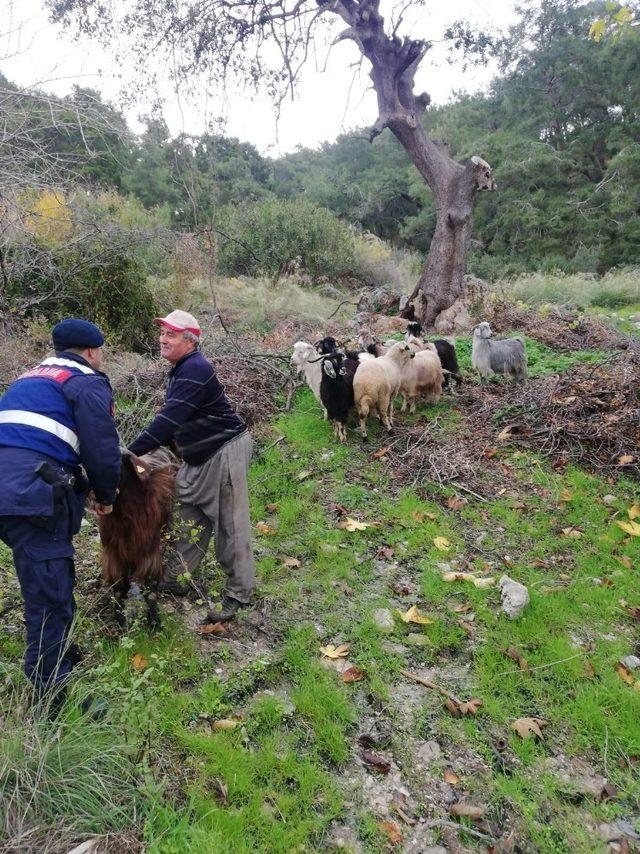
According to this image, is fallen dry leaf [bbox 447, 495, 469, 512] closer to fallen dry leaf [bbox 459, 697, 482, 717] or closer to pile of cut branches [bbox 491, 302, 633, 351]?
fallen dry leaf [bbox 459, 697, 482, 717]

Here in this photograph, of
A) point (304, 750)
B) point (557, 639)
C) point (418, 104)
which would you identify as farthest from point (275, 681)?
point (418, 104)

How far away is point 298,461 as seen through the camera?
261 inches

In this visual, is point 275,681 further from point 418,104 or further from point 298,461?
point 418,104

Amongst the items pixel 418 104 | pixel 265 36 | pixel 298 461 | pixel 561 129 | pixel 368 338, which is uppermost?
pixel 561 129

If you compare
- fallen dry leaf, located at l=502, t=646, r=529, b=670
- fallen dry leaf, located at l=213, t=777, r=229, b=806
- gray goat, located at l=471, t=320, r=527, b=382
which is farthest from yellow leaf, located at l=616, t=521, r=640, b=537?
fallen dry leaf, located at l=213, t=777, r=229, b=806

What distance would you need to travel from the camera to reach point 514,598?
13.3 ft

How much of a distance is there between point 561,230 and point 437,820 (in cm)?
3009

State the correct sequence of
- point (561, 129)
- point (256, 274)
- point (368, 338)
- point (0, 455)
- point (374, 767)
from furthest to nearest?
point (561, 129) → point (256, 274) → point (368, 338) → point (374, 767) → point (0, 455)

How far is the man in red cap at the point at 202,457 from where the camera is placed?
11.5ft

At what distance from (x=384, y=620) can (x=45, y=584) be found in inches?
99.9

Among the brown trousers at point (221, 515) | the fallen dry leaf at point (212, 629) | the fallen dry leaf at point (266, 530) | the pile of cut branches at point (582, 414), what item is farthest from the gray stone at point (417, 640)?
the pile of cut branches at point (582, 414)

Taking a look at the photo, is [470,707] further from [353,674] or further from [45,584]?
[45,584]

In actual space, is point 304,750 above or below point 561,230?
below

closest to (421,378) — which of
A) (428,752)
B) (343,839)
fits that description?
(428,752)
